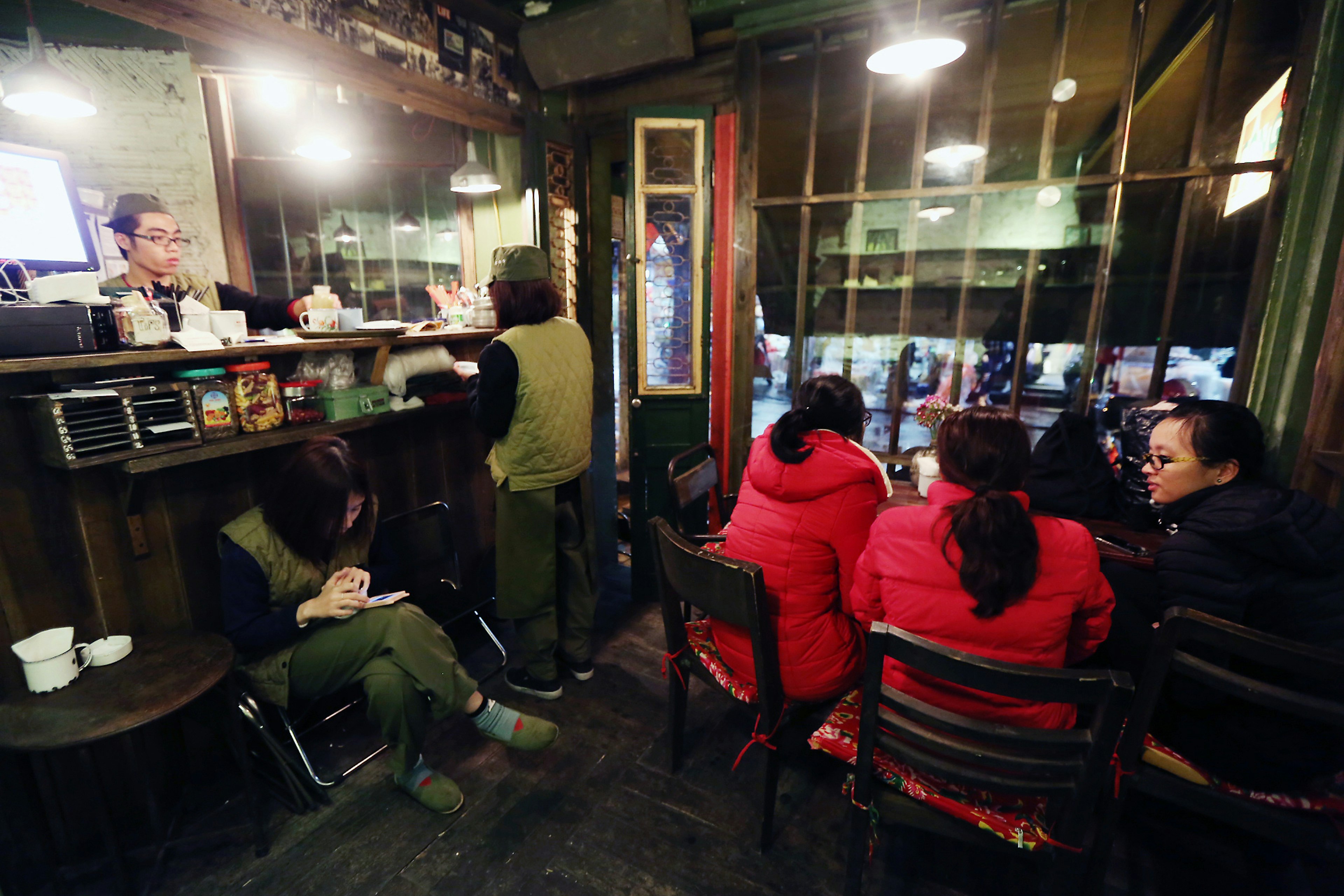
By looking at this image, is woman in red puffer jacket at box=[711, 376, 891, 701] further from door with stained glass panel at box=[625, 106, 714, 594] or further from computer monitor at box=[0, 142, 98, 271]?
computer monitor at box=[0, 142, 98, 271]

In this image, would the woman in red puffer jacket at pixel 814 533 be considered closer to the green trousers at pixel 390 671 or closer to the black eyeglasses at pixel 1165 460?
the black eyeglasses at pixel 1165 460

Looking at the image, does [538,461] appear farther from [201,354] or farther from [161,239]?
[161,239]

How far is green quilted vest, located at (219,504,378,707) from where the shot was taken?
205 centimetres

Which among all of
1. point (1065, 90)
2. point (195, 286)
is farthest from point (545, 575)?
point (1065, 90)

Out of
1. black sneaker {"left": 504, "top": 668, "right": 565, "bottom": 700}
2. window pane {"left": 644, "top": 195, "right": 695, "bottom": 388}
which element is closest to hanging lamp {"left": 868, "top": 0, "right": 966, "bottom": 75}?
window pane {"left": 644, "top": 195, "right": 695, "bottom": 388}

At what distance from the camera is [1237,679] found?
1.34m

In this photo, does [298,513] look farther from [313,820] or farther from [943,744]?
[943,744]

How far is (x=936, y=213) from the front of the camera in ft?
10.0

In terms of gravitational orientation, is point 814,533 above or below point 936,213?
below

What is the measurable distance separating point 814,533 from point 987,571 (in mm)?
579

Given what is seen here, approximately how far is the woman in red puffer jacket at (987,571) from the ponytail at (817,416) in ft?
1.27

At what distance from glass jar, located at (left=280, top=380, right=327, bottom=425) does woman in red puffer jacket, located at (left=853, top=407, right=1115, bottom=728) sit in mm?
2183

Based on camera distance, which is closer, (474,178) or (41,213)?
(41,213)

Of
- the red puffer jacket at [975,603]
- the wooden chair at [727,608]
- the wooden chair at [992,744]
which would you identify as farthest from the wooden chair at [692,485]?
the wooden chair at [992,744]
